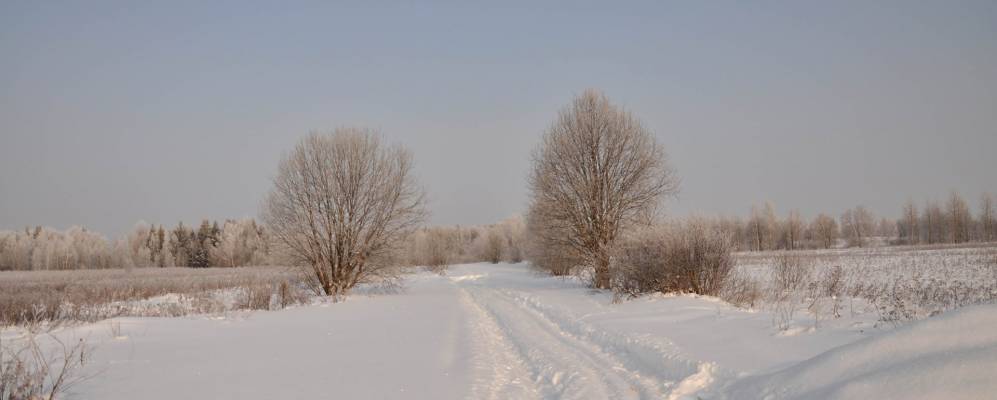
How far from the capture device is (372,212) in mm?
26672

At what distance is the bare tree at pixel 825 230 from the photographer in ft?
298

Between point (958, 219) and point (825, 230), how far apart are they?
17044mm

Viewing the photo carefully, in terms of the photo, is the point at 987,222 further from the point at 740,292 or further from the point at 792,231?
the point at 740,292

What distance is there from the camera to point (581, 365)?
28.1ft

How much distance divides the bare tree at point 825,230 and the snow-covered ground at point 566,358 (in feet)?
295

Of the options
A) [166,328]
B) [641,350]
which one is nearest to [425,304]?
[166,328]

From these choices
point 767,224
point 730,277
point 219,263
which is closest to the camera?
point 730,277

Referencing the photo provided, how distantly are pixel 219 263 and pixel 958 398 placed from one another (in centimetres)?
7946

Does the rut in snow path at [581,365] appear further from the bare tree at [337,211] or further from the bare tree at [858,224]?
the bare tree at [858,224]

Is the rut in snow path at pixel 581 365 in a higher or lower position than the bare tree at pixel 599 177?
lower

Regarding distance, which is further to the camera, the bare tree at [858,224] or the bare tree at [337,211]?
the bare tree at [858,224]

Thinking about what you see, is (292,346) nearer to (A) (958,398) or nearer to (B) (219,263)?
(A) (958,398)

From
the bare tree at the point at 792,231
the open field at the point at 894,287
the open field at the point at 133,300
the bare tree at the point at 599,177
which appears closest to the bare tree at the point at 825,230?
the bare tree at the point at 792,231

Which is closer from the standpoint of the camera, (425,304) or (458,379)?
(458,379)
